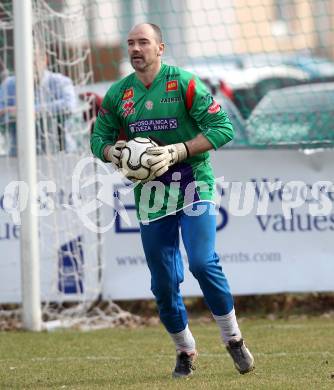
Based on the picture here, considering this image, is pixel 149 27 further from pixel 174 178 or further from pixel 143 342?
pixel 143 342

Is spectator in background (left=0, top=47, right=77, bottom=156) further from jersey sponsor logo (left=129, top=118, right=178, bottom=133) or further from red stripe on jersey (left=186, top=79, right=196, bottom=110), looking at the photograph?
red stripe on jersey (left=186, top=79, right=196, bottom=110)

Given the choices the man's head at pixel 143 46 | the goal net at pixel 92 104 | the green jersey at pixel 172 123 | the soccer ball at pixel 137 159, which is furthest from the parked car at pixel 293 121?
the soccer ball at pixel 137 159

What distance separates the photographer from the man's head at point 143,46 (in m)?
6.07

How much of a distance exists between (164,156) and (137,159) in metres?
0.15

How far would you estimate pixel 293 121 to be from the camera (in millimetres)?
10320

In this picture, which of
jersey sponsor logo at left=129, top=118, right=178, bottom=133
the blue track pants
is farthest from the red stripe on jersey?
the blue track pants

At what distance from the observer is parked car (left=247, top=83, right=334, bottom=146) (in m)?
10.3

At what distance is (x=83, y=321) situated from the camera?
375 inches

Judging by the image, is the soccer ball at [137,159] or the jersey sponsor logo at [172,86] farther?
the jersey sponsor logo at [172,86]

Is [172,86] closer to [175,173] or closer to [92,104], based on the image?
[175,173]

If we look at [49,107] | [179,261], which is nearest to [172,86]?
[179,261]

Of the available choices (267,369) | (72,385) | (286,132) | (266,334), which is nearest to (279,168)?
(286,132)

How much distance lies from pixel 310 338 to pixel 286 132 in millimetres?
2746

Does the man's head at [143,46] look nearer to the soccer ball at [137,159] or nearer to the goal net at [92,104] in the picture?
the soccer ball at [137,159]
